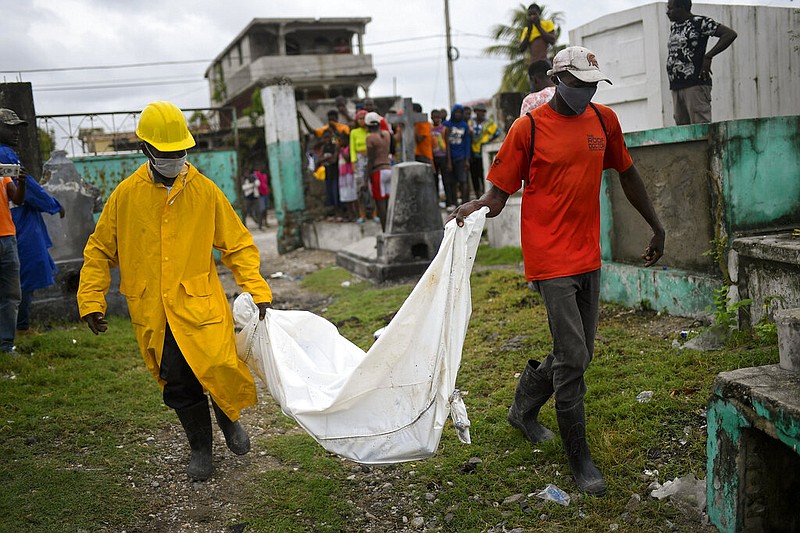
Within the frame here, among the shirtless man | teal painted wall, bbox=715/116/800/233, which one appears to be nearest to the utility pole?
the shirtless man

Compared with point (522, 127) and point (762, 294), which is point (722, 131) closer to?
point (762, 294)

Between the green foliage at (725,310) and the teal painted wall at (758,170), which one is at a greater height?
the teal painted wall at (758,170)

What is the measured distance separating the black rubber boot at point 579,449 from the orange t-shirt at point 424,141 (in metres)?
8.93

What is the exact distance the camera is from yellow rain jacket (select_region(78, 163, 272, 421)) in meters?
3.82

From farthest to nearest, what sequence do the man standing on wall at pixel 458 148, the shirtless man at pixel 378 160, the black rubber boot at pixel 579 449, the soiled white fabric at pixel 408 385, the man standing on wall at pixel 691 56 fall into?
the man standing on wall at pixel 458 148 < the shirtless man at pixel 378 160 < the man standing on wall at pixel 691 56 < the black rubber boot at pixel 579 449 < the soiled white fabric at pixel 408 385

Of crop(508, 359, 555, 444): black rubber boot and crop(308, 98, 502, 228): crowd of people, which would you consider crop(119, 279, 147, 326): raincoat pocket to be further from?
crop(308, 98, 502, 228): crowd of people

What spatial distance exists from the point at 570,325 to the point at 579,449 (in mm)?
612

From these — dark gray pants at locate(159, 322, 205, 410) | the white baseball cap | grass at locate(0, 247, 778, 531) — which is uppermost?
the white baseball cap

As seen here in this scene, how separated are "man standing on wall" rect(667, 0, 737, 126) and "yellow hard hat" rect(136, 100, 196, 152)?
4.44 metres

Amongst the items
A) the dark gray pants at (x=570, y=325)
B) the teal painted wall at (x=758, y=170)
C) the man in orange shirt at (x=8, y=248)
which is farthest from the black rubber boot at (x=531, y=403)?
the man in orange shirt at (x=8, y=248)

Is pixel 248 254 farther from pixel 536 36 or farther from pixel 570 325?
pixel 536 36

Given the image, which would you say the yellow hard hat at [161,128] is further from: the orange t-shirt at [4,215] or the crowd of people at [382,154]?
the crowd of people at [382,154]

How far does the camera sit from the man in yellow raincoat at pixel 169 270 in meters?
3.81

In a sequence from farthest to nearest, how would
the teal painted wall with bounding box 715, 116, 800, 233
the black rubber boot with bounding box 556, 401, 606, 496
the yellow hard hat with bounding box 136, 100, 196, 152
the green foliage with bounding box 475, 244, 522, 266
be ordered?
the green foliage with bounding box 475, 244, 522, 266
the teal painted wall with bounding box 715, 116, 800, 233
the yellow hard hat with bounding box 136, 100, 196, 152
the black rubber boot with bounding box 556, 401, 606, 496
